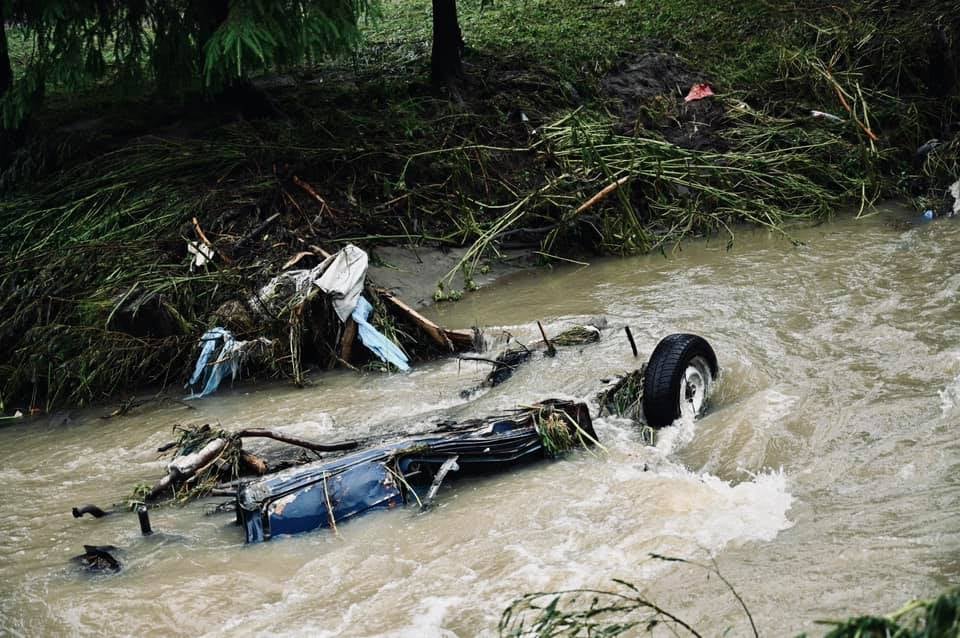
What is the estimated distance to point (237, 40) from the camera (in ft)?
29.8

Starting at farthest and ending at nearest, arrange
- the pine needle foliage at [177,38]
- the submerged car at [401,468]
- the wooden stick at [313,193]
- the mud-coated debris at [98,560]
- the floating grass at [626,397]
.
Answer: the wooden stick at [313,193], the pine needle foliage at [177,38], the floating grass at [626,397], the submerged car at [401,468], the mud-coated debris at [98,560]

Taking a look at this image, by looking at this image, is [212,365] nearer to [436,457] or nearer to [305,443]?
[305,443]

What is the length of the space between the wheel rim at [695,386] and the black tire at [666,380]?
0.03 meters

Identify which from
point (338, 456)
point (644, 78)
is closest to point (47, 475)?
point (338, 456)

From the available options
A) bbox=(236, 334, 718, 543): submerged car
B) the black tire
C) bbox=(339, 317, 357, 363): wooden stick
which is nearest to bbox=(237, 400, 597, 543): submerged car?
bbox=(236, 334, 718, 543): submerged car

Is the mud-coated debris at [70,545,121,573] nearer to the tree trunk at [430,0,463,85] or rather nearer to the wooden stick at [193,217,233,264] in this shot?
the wooden stick at [193,217,233,264]

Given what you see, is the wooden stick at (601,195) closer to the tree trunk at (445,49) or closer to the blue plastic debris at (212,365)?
the tree trunk at (445,49)

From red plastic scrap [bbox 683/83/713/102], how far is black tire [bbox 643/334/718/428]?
7.25 m

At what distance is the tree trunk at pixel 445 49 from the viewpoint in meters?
12.4

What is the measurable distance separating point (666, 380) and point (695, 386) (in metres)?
0.43

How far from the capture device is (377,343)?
26.5ft

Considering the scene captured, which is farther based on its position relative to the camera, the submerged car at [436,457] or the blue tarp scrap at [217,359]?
the blue tarp scrap at [217,359]

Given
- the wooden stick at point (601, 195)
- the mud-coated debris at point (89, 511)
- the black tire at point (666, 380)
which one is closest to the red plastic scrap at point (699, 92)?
the wooden stick at point (601, 195)

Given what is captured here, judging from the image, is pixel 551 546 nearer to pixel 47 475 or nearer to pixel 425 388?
pixel 425 388
